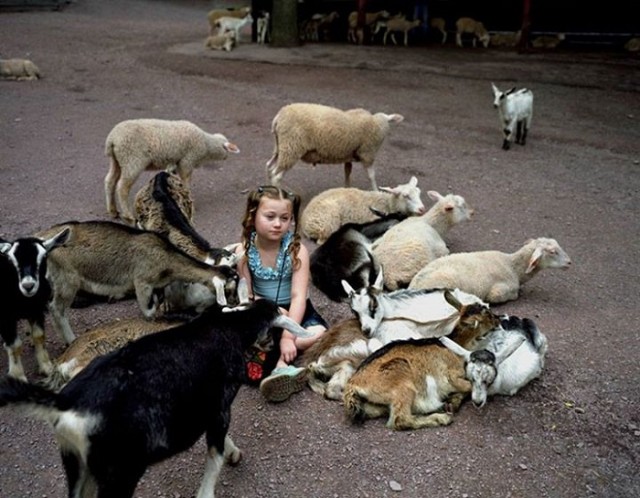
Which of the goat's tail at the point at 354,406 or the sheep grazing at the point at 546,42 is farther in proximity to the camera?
the sheep grazing at the point at 546,42

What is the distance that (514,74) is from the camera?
1416 centimetres

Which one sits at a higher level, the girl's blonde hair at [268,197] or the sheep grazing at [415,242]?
the girl's blonde hair at [268,197]

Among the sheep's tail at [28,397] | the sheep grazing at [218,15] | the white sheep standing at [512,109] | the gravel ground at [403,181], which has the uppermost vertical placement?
the sheep grazing at [218,15]

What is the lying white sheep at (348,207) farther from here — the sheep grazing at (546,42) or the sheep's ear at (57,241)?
the sheep grazing at (546,42)

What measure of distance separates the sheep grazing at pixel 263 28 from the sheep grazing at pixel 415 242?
12669mm

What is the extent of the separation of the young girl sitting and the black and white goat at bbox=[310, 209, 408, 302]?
0.76 m

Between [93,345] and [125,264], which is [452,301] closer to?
[93,345]

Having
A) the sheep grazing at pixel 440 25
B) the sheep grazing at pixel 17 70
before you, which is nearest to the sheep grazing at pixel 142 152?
the sheep grazing at pixel 17 70

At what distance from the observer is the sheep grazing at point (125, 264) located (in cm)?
441

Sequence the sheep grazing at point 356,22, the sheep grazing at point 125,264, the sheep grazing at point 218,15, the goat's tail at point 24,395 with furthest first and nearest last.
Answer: the sheep grazing at point 356,22
the sheep grazing at point 218,15
the sheep grazing at point 125,264
the goat's tail at point 24,395

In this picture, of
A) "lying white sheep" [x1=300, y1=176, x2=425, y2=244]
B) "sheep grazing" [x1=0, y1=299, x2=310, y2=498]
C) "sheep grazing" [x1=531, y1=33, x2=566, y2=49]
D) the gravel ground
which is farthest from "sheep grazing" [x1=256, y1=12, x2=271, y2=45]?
"sheep grazing" [x1=0, y1=299, x2=310, y2=498]

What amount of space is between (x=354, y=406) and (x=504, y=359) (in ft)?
3.00

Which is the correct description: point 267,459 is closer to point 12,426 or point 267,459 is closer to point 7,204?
point 12,426

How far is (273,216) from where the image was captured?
13.0 ft
